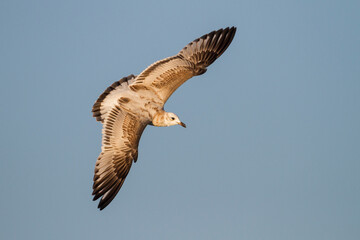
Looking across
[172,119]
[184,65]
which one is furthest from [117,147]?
[184,65]

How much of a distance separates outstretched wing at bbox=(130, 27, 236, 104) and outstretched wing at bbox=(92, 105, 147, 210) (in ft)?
3.98

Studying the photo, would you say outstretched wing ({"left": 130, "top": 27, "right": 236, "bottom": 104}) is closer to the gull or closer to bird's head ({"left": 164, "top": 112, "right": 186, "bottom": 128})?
the gull

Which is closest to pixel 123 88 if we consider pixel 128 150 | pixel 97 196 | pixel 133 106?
pixel 133 106

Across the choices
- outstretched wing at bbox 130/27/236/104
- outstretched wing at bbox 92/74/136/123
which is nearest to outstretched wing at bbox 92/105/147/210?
outstretched wing at bbox 92/74/136/123

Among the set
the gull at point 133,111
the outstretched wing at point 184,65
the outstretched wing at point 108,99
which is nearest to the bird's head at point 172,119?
the gull at point 133,111

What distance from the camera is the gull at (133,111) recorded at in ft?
69.8

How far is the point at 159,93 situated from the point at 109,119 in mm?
2019

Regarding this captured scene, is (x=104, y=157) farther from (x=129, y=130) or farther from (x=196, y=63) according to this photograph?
(x=196, y=63)

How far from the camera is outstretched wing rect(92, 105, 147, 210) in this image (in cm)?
2130

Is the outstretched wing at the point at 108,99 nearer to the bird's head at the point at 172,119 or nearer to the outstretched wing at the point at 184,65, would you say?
the outstretched wing at the point at 184,65

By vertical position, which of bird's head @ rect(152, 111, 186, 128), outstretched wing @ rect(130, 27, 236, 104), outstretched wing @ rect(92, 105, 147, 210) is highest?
outstretched wing @ rect(130, 27, 236, 104)

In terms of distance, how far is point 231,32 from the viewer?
22250 mm

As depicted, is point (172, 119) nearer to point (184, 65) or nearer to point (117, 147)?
point (184, 65)

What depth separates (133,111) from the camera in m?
21.7
